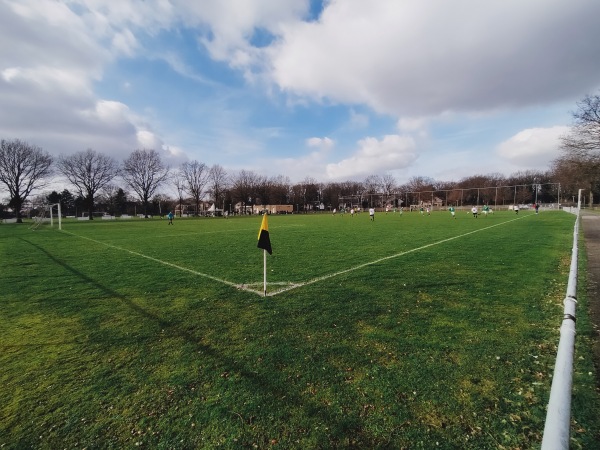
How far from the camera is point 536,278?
28.4 ft

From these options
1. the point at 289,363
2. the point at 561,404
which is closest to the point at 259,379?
the point at 289,363

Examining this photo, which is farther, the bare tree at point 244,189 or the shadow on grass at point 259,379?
the bare tree at point 244,189

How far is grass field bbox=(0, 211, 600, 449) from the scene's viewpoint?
2986mm

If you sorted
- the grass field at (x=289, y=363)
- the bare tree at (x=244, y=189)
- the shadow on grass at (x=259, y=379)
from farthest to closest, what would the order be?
the bare tree at (x=244, y=189) → the shadow on grass at (x=259, y=379) → the grass field at (x=289, y=363)

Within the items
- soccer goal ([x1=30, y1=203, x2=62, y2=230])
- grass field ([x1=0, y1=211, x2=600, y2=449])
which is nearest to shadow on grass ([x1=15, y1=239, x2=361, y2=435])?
grass field ([x1=0, y1=211, x2=600, y2=449])

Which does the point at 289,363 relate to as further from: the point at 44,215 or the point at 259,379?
the point at 44,215

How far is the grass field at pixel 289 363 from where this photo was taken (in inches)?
118

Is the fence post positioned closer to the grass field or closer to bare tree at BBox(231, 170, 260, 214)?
the grass field

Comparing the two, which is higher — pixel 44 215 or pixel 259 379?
pixel 44 215

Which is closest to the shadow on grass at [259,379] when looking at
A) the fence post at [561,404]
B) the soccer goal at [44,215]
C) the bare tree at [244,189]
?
the fence post at [561,404]

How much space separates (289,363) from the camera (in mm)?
4184

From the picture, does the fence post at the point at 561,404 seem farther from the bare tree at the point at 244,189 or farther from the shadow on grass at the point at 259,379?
the bare tree at the point at 244,189

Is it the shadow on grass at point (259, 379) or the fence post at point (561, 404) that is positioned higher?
the fence post at point (561, 404)

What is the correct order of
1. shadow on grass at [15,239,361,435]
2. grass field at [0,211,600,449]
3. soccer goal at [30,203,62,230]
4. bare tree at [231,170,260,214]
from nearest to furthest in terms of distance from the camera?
1. grass field at [0,211,600,449]
2. shadow on grass at [15,239,361,435]
3. soccer goal at [30,203,62,230]
4. bare tree at [231,170,260,214]
